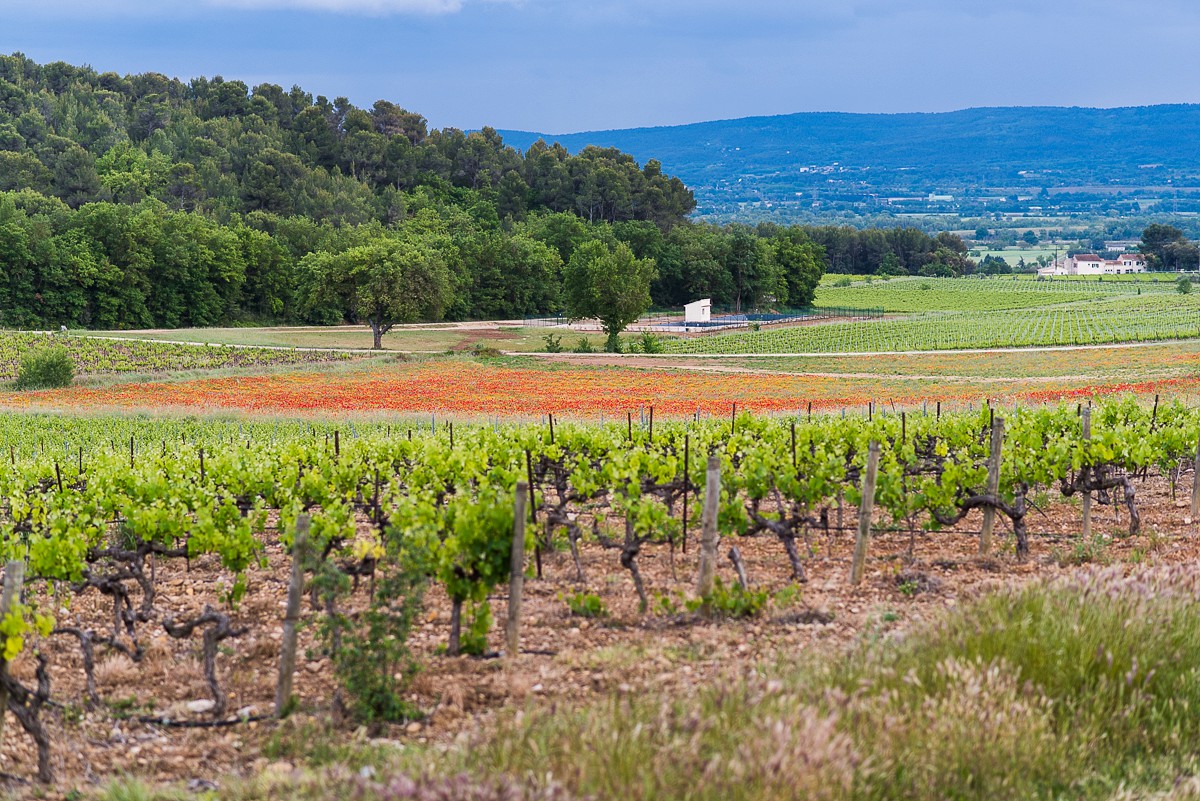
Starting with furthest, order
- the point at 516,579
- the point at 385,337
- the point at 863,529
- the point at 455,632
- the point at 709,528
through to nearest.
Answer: the point at 385,337 → the point at 863,529 → the point at 709,528 → the point at 455,632 → the point at 516,579

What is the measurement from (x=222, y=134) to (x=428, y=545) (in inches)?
6512

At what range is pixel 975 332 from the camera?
95312 millimetres

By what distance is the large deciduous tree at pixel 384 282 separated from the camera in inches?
3226

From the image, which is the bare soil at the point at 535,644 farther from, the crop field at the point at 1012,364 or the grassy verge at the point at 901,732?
the crop field at the point at 1012,364

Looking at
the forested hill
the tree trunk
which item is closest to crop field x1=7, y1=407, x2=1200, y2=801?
the tree trunk

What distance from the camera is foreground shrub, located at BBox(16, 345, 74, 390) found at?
53531 millimetres

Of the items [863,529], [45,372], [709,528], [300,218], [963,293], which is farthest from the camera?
[963,293]

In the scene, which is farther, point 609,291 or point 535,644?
point 609,291

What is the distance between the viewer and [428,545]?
9.16 meters

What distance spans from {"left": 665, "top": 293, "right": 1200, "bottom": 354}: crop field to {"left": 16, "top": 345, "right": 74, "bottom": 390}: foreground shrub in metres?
41.4

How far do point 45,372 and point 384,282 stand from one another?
30.9 m

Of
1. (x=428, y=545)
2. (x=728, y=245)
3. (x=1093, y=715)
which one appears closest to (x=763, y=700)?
(x=1093, y=715)

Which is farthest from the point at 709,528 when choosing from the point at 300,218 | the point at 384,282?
the point at 300,218

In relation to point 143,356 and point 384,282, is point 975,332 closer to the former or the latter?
point 384,282
